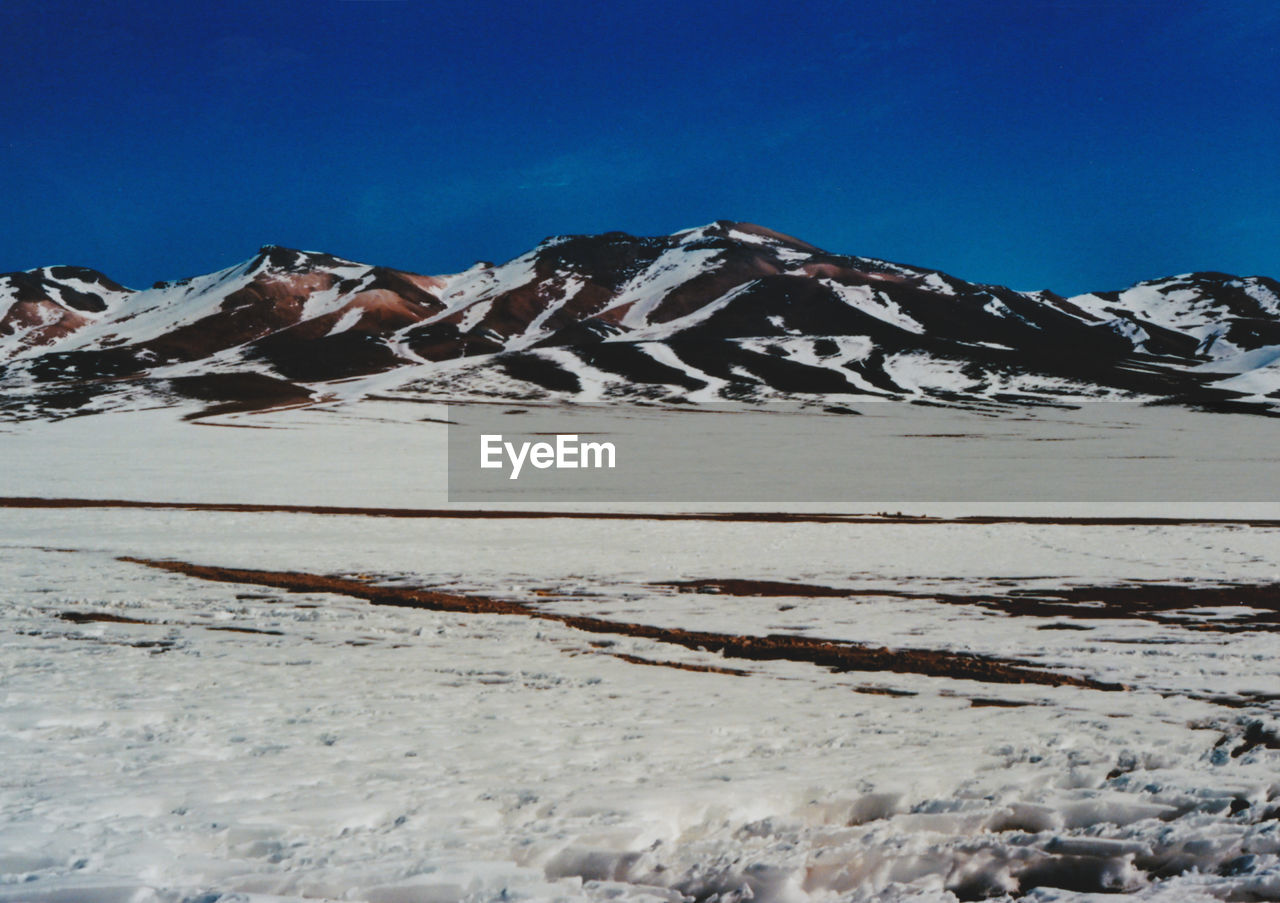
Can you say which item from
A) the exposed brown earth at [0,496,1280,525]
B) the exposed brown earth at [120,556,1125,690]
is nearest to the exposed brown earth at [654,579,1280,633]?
the exposed brown earth at [120,556,1125,690]

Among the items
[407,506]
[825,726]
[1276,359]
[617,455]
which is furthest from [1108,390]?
[825,726]

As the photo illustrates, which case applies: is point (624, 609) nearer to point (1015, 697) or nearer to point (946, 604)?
point (946, 604)

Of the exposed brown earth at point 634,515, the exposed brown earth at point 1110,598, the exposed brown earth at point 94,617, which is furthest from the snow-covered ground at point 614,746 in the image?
the exposed brown earth at point 634,515

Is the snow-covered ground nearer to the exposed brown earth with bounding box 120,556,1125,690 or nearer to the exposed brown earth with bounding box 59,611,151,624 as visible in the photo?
the exposed brown earth with bounding box 59,611,151,624

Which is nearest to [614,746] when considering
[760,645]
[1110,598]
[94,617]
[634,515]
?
[760,645]

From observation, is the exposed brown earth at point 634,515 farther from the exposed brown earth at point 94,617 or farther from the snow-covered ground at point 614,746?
the exposed brown earth at point 94,617

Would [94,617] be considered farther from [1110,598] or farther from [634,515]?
[634,515]
